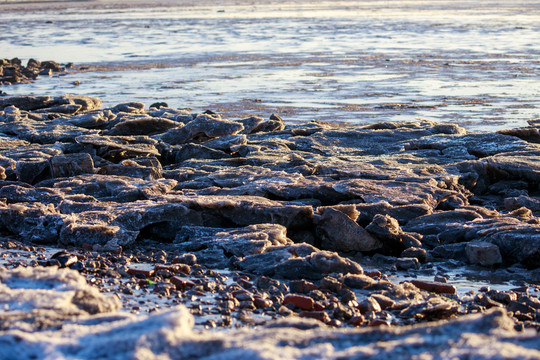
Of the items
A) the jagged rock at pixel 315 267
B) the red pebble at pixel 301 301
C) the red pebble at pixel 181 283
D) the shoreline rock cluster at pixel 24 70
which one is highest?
the red pebble at pixel 301 301

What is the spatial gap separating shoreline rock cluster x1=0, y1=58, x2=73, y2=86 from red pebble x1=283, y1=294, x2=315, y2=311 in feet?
56.7

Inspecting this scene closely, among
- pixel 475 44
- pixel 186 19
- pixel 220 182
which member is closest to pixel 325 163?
pixel 220 182

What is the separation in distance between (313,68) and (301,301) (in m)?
→ 17.5

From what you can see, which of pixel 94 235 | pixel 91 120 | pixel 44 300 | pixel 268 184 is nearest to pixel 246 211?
pixel 268 184

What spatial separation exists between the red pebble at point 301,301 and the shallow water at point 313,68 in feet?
28.1

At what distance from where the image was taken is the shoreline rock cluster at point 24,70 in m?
21.1

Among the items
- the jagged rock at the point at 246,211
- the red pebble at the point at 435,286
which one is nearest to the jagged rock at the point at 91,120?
the jagged rock at the point at 246,211

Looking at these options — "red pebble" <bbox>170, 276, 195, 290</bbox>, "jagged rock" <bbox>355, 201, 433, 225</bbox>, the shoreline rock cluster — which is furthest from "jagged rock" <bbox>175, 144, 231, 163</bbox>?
the shoreline rock cluster

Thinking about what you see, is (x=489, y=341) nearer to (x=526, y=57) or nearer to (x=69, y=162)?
(x=69, y=162)

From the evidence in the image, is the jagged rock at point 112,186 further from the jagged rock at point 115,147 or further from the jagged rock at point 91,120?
the jagged rock at point 91,120

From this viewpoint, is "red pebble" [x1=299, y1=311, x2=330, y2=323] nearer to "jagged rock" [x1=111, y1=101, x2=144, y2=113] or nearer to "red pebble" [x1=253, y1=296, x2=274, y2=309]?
"red pebble" [x1=253, y1=296, x2=274, y2=309]

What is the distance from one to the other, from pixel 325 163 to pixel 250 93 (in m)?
8.38

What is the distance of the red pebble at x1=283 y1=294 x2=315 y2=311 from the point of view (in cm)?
516

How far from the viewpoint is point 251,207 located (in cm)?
749
